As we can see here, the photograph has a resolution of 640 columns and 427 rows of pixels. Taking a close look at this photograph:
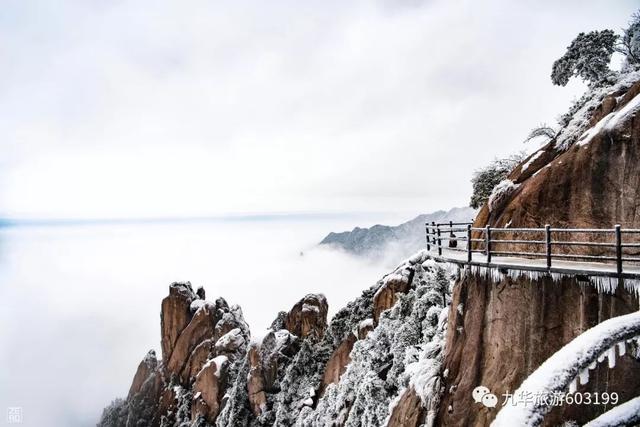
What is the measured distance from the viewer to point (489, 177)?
811 inches

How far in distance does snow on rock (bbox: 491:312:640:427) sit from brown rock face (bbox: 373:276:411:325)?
20.4m

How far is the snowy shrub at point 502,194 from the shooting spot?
1381 cm

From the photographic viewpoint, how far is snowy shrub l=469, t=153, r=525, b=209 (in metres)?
20.3

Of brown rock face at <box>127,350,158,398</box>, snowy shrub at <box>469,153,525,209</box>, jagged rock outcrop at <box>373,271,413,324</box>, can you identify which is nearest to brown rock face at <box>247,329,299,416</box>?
jagged rock outcrop at <box>373,271,413,324</box>

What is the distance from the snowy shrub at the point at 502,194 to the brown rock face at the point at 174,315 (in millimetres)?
38416

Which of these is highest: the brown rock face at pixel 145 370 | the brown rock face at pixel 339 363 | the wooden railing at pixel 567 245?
the wooden railing at pixel 567 245

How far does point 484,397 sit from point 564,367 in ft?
24.1

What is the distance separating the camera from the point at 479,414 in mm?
10469

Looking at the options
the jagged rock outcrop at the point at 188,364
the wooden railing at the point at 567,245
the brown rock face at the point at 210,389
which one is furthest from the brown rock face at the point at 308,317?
the wooden railing at the point at 567,245

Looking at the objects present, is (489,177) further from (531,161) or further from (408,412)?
(408,412)

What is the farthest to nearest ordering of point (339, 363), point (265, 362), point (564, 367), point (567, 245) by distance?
point (265, 362) → point (339, 363) → point (567, 245) → point (564, 367)

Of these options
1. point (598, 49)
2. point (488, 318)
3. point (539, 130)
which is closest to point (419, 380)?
point (488, 318)

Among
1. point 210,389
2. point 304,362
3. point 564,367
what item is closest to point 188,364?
point 210,389

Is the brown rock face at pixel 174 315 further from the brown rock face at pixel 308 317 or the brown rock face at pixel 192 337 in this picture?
the brown rock face at pixel 308 317
